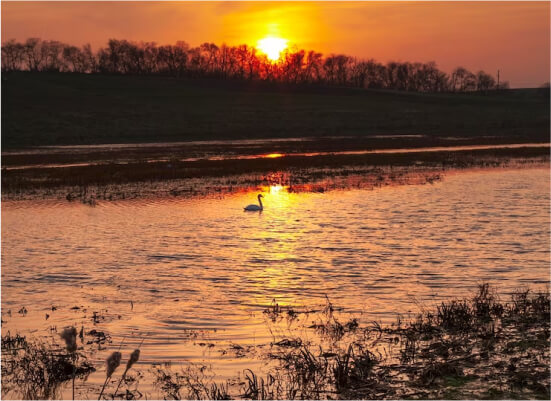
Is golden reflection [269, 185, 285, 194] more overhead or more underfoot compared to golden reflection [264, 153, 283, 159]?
more underfoot

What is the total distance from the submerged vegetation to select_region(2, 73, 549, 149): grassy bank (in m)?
59.5

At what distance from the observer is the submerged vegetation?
26.1 feet

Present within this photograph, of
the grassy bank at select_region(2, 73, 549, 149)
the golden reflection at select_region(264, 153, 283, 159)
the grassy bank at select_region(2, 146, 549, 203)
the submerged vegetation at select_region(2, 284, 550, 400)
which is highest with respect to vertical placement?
the grassy bank at select_region(2, 73, 549, 149)

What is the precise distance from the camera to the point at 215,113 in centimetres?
9406

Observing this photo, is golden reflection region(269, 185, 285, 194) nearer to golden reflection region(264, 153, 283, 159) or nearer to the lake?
the lake

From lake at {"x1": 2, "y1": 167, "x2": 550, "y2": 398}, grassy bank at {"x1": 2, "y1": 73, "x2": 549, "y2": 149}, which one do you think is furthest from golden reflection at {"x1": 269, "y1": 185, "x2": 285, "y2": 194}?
grassy bank at {"x1": 2, "y1": 73, "x2": 549, "y2": 149}

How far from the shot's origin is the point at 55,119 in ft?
270

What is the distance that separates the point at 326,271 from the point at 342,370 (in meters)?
6.64

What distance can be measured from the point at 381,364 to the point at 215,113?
86.9 metres

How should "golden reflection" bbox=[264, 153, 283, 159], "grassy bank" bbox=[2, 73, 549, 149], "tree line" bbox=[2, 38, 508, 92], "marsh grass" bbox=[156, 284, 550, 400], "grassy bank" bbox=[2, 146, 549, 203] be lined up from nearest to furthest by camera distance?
"marsh grass" bbox=[156, 284, 550, 400] < "grassy bank" bbox=[2, 146, 549, 203] < "golden reflection" bbox=[264, 153, 283, 159] < "grassy bank" bbox=[2, 73, 549, 149] < "tree line" bbox=[2, 38, 508, 92]

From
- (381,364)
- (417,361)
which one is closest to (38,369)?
(381,364)

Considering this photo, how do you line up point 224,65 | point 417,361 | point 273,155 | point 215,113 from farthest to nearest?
point 224,65, point 215,113, point 273,155, point 417,361

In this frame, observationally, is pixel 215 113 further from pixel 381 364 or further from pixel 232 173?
pixel 381 364

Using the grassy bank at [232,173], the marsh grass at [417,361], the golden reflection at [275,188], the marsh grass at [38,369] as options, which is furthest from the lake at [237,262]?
the grassy bank at [232,173]
